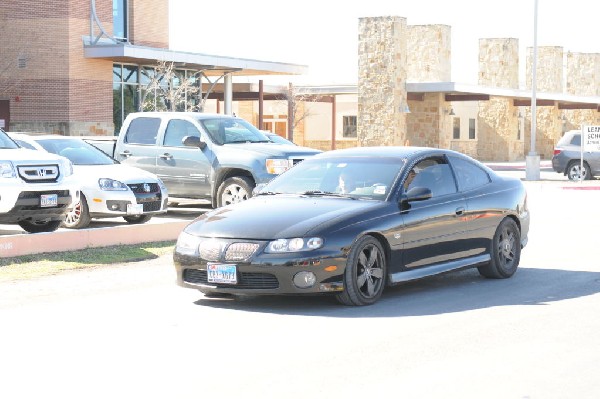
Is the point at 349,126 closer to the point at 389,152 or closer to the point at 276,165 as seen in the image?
the point at 276,165

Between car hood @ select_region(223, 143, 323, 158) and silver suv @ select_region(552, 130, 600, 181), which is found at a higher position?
car hood @ select_region(223, 143, 323, 158)

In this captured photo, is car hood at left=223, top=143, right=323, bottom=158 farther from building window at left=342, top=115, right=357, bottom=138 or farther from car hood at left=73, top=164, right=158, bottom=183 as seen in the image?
building window at left=342, top=115, right=357, bottom=138

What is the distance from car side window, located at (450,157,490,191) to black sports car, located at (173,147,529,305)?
0.02 m

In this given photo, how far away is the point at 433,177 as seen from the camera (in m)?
12.3

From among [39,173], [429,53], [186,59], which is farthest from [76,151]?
[429,53]

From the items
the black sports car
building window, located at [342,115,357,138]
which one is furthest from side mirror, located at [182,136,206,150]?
building window, located at [342,115,357,138]

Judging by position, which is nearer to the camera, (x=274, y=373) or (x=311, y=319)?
(x=274, y=373)

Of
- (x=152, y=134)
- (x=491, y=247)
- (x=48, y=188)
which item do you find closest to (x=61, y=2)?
(x=152, y=134)

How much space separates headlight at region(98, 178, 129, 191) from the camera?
1870cm

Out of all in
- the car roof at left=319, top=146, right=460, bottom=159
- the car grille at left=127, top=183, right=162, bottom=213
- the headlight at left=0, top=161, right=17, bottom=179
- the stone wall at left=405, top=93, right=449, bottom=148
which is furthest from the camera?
the stone wall at left=405, top=93, right=449, bottom=148

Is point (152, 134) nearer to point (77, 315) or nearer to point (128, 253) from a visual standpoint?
point (128, 253)

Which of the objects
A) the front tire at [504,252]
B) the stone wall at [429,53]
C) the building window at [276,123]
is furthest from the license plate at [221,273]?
the building window at [276,123]

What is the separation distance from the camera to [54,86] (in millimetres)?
40312

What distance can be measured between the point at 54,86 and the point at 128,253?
26.0 m
